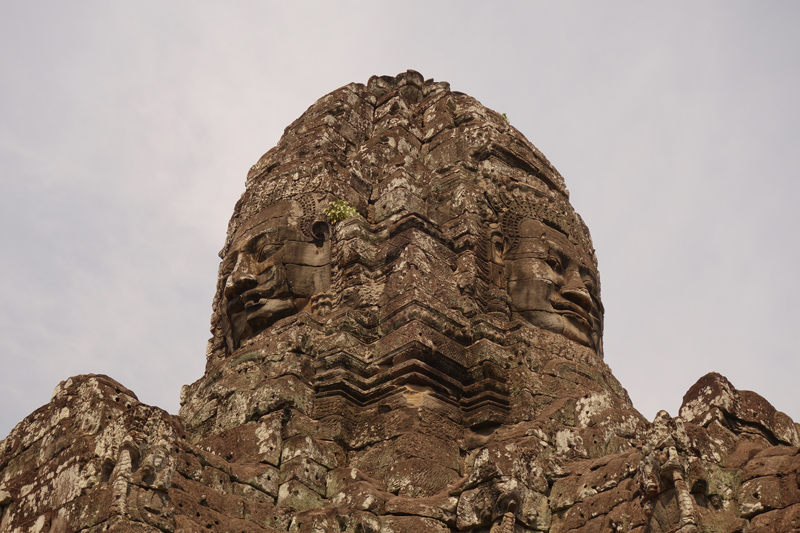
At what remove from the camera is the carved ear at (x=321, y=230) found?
1484cm

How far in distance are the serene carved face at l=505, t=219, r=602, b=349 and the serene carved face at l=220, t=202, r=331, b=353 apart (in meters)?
2.81

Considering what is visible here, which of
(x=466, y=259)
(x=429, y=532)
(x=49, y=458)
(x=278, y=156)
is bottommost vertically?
(x=429, y=532)

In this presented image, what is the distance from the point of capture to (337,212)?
14883 millimetres

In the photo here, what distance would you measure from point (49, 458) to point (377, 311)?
4.77 m

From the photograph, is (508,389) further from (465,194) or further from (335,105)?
(335,105)

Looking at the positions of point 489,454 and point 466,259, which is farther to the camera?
point 466,259

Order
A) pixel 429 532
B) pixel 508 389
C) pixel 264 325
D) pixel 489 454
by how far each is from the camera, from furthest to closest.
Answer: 1. pixel 264 325
2. pixel 508 389
3. pixel 489 454
4. pixel 429 532

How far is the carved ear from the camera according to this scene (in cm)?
1484

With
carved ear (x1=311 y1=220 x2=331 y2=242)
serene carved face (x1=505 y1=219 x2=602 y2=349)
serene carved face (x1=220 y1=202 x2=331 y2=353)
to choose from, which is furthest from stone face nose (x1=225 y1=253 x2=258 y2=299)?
serene carved face (x1=505 y1=219 x2=602 y2=349)

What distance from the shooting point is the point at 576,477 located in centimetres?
1086

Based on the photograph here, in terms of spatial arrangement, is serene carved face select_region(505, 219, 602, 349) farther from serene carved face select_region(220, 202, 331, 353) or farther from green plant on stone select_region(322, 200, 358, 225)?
Answer: serene carved face select_region(220, 202, 331, 353)

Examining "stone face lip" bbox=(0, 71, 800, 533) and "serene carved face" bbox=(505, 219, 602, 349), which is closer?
"stone face lip" bbox=(0, 71, 800, 533)

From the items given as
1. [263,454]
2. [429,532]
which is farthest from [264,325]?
[429,532]

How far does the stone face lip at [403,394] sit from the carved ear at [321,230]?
32 mm
